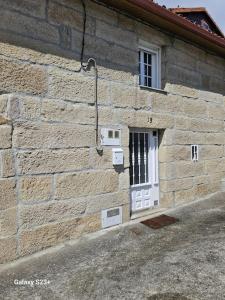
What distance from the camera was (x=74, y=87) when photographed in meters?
5.18

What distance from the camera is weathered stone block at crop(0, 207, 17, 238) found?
429 cm

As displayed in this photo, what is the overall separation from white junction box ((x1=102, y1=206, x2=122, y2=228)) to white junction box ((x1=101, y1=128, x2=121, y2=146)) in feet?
3.52

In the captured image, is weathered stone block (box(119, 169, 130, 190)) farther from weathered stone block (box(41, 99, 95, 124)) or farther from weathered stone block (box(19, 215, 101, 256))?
weathered stone block (box(41, 99, 95, 124))

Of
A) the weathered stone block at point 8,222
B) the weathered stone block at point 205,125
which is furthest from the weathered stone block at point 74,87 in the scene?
the weathered stone block at point 205,125

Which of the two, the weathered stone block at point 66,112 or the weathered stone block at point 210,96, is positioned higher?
the weathered stone block at point 210,96

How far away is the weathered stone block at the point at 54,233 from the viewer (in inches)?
179

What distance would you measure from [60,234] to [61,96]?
6.43ft

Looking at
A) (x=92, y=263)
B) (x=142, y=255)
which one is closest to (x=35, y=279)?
(x=92, y=263)

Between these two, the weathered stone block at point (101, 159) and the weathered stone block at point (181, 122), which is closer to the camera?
the weathered stone block at point (101, 159)

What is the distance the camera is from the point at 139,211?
657 cm

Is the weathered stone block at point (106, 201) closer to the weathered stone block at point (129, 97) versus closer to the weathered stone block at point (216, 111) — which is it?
the weathered stone block at point (129, 97)

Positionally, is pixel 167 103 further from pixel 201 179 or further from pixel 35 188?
pixel 35 188

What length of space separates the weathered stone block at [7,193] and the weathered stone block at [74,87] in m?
1.35

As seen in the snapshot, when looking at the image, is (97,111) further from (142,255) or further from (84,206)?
(142,255)
